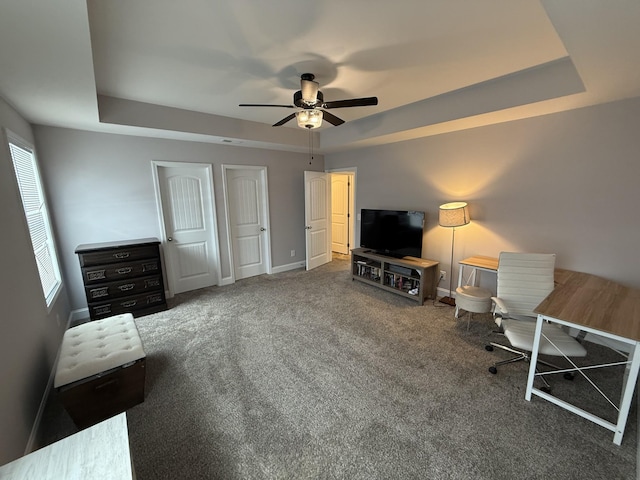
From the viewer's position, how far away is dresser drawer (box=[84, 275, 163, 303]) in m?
3.08

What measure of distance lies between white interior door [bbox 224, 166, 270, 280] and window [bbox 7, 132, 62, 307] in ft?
7.17

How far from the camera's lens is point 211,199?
13.9ft

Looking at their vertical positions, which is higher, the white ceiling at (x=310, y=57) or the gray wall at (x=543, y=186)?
the white ceiling at (x=310, y=57)

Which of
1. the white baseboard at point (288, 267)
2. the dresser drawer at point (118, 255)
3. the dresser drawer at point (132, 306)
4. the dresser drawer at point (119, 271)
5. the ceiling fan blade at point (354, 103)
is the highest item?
the ceiling fan blade at point (354, 103)

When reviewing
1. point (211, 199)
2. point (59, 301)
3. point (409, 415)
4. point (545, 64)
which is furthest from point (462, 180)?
point (59, 301)

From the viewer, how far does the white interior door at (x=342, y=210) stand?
616cm

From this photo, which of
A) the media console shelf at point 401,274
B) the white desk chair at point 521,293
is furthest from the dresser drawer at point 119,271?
the white desk chair at point 521,293

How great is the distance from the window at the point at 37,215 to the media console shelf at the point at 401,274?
3.97m

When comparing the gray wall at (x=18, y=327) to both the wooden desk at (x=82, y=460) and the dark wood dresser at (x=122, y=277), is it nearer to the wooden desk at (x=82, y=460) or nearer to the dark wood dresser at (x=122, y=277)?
the wooden desk at (x=82, y=460)

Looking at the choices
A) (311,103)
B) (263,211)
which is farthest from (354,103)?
(263,211)

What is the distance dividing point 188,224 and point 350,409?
3.55 meters

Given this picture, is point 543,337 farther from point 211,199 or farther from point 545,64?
point 211,199

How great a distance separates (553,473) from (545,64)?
3.08m

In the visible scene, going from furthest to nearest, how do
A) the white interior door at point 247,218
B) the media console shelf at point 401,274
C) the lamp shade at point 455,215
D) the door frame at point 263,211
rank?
the white interior door at point 247,218, the door frame at point 263,211, the media console shelf at point 401,274, the lamp shade at point 455,215
